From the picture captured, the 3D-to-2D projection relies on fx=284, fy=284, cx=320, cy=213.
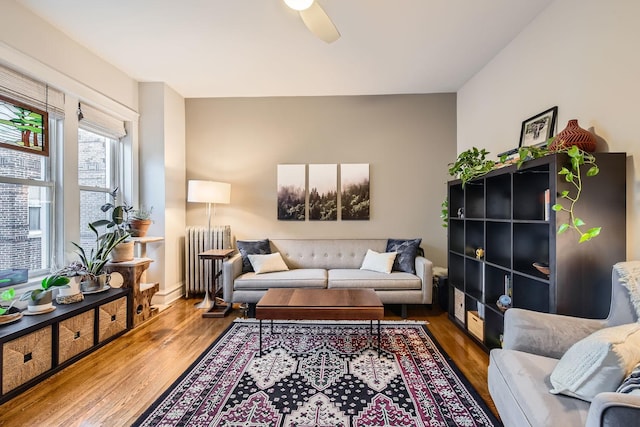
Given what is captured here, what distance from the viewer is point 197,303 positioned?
3.55 meters

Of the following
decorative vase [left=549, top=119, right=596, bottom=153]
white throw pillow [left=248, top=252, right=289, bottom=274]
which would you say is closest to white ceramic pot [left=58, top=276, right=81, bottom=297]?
white throw pillow [left=248, top=252, right=289, bottom=274]

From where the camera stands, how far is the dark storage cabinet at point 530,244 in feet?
5.39

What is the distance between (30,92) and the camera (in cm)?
231

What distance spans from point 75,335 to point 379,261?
2.89 metres

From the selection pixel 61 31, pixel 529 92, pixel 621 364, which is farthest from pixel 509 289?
pixel 61 31

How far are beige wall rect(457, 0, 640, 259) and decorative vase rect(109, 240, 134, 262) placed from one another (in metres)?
3.93

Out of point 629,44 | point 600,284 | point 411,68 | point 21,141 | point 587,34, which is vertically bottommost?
point 600,284

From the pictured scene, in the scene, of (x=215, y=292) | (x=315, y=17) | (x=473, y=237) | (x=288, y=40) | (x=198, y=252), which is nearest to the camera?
(x=315, y=17)

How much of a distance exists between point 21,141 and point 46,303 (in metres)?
1.31

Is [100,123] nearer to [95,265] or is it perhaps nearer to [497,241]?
[95,265]

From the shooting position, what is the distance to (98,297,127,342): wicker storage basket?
8.03 feet

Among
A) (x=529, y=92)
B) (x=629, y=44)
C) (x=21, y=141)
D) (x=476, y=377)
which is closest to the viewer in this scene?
(x=629, y=44)

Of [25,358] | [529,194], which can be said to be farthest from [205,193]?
[529,194]

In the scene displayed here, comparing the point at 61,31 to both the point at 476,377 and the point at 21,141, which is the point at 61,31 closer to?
the point at 21,141
